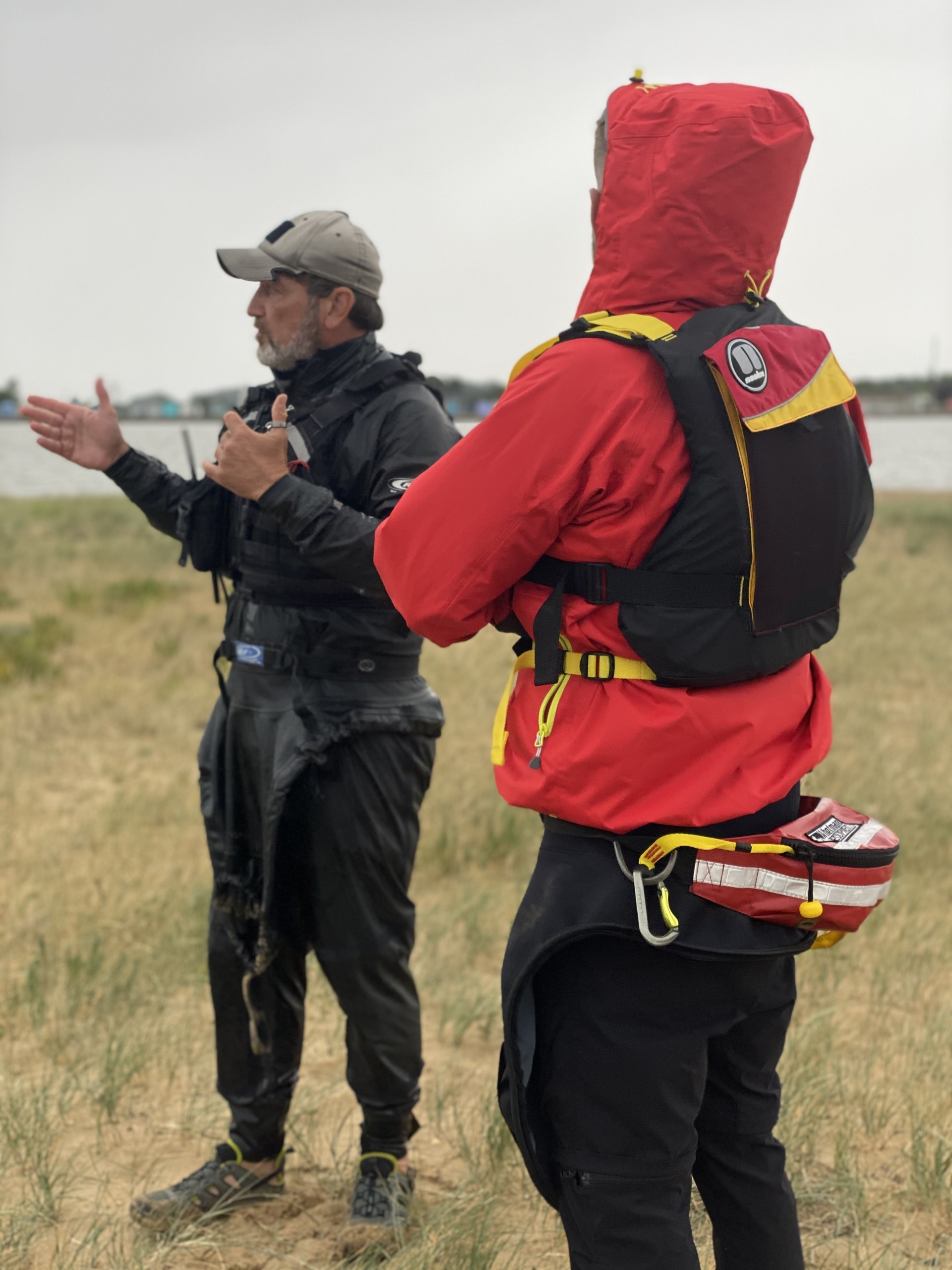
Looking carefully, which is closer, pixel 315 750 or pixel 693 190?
pixel 693 190

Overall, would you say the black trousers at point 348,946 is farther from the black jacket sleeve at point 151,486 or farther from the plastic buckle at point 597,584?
the plastic buckle at point 597,584

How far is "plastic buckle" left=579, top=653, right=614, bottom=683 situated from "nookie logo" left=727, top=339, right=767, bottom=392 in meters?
0.45

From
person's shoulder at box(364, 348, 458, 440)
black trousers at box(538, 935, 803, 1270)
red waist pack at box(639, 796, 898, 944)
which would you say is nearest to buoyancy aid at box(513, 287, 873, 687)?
red waist pack at box(639, 796, 898, 944)

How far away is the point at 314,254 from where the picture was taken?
299 centimetres

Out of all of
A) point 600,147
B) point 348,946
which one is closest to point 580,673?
point 600,147

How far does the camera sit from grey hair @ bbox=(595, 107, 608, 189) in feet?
6.58

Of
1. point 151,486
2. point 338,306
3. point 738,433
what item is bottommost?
point 151,486

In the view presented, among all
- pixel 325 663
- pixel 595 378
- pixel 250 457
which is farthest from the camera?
pixel 325 663

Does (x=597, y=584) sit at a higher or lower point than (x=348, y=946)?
higher

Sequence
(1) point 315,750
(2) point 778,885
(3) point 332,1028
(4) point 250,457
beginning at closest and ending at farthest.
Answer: (2) point 778,885 → (4) point 250,457 → (1) point 315,750 → (3) point 332,1028

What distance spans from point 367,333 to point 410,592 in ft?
4.70

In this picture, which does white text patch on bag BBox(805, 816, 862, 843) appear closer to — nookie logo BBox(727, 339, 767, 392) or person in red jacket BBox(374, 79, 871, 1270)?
person in red jacket BBox(374, 79, 871, 1270)

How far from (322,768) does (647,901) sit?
1.28 meters

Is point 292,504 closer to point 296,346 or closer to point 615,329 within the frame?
point 296,346
